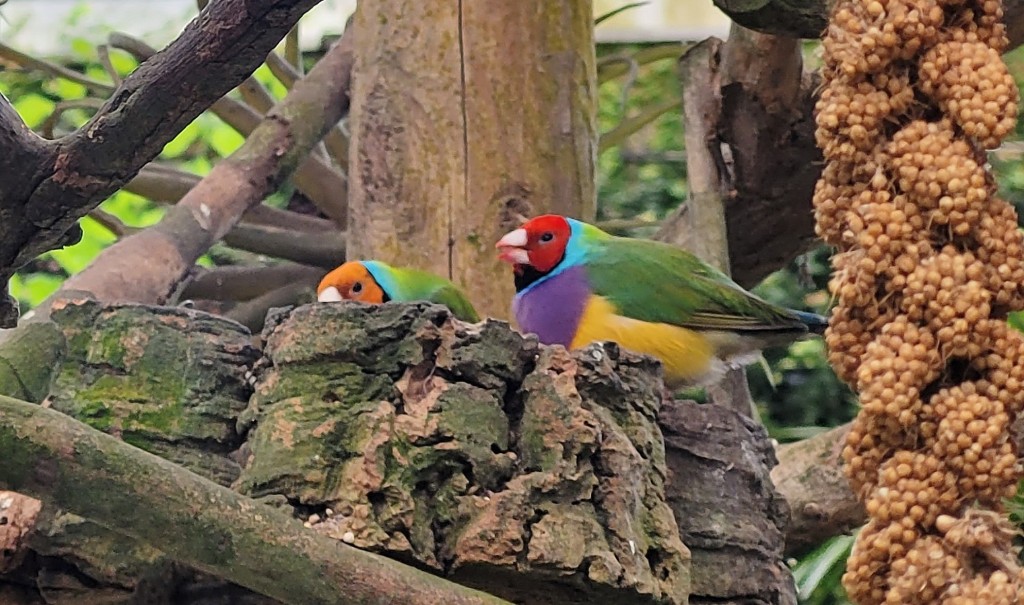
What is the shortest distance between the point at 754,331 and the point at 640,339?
17 centimetres

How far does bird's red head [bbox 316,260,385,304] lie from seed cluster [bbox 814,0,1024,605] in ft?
1.99

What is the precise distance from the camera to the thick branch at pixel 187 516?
28.9 inches

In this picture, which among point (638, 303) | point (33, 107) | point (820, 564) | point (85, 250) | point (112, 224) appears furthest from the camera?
point (33, 107)

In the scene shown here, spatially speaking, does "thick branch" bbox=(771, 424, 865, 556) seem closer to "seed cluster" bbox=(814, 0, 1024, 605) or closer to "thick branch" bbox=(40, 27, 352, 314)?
"seed cluster" bbox=(814, 0, 1024, 605)

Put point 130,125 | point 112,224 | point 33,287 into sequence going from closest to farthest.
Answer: point 130,125, point 112,224, point 33,287

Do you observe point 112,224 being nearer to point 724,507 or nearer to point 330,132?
point 330,132

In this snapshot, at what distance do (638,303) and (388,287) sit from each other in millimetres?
314

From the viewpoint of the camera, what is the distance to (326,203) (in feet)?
7.41

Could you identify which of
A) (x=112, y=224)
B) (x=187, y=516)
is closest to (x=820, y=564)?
(x=112, y=224)

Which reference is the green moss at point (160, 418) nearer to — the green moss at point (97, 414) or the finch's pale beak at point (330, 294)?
the green moss at point (97, 414)

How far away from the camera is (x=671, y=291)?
1.42m

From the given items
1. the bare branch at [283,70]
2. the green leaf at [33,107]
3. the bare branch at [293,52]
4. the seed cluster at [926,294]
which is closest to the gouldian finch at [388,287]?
the seed cluster at [926,294]

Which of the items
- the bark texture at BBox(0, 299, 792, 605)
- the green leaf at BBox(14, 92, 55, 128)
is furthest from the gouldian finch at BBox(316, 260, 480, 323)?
the green leaf at BBox(14, 92, 55, 128)

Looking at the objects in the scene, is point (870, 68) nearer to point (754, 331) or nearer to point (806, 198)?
point (754, 331)
